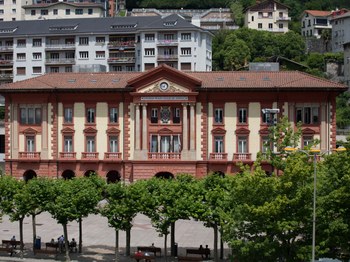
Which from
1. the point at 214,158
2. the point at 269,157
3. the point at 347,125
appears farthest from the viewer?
the point at 347,125

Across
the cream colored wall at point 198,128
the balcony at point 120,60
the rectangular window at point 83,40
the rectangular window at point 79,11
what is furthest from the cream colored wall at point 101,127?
the rectangular window at point 79,11

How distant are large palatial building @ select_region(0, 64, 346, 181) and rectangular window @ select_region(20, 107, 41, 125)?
0.11 meters

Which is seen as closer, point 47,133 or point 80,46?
point 47,133

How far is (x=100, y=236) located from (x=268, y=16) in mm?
124806

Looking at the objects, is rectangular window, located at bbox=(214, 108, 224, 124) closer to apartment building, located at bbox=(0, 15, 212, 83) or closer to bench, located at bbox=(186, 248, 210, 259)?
bench, located at bbox=(186, 248, 210, 259)

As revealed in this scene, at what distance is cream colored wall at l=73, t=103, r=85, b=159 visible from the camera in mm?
81062

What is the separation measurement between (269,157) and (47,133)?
37345mm

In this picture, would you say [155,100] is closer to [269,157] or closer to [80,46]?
[269,157]

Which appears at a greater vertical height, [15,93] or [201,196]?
[15,93]

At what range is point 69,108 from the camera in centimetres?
8156

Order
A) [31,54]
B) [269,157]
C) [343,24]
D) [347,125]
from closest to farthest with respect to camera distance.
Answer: [269,157], [347,125], [31,54], [343,24]

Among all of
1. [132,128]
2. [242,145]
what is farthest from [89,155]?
[242,145]

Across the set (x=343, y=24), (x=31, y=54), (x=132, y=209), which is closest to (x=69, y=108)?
(x=132, y=209)

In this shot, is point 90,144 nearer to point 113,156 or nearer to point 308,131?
point 113,156
